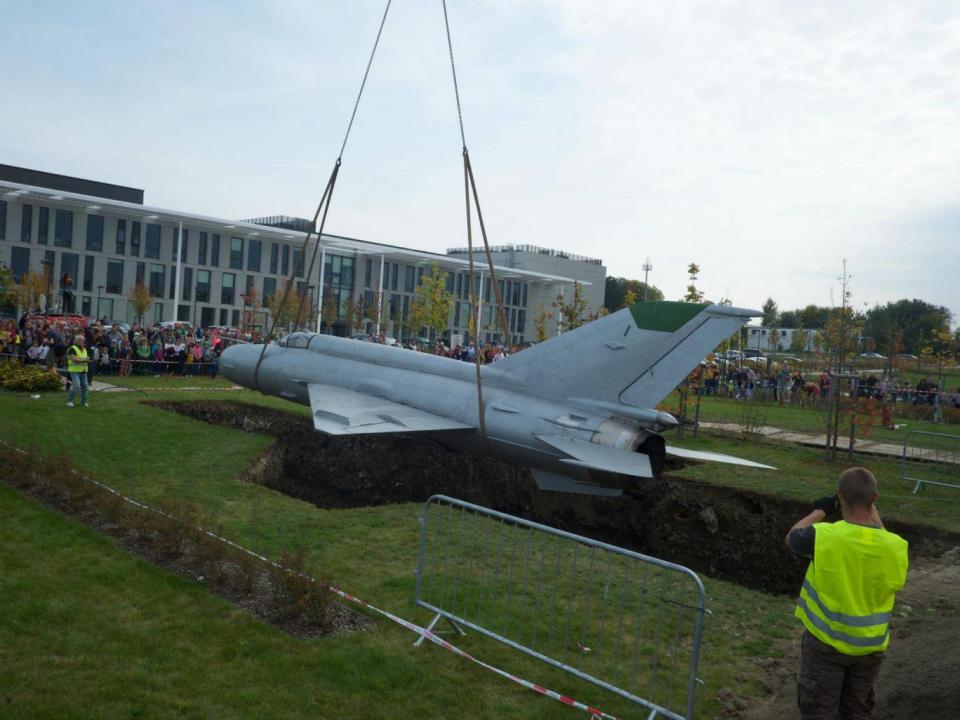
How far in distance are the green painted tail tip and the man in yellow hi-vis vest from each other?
638 cm

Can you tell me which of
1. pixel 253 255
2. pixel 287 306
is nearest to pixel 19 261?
pixel 253 255

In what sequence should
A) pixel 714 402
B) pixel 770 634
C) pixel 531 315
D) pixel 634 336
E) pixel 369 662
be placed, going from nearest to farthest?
pixel 369 662
pixel 770 634
pixel 634 336
pixel 714 402
pixel 531 315

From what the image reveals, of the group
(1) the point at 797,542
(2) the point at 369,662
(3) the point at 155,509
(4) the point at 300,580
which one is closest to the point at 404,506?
(3) the point at 155,509

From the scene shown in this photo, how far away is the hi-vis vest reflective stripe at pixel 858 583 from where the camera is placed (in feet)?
14.5

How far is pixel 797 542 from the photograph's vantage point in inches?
184

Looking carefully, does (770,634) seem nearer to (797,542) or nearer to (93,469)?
(797,542)

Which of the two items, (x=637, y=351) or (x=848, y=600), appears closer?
(x=848, y=600)

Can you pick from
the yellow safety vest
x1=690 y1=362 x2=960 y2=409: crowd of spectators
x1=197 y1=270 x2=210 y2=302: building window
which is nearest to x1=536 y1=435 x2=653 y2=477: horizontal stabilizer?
the yellow safety vest

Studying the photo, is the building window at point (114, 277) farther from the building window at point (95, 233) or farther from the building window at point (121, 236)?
the building window at point (95, 233)

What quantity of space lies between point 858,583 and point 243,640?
201 inches

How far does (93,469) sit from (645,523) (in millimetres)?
9874

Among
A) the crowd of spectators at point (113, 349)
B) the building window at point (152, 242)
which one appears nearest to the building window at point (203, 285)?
the building window at point (152, 242)

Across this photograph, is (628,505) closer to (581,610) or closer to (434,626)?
(581,610)

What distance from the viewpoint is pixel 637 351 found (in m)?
11.1
